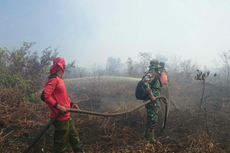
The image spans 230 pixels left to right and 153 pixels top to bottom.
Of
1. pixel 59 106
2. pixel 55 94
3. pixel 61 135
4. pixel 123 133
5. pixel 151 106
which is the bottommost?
pixel 123 133

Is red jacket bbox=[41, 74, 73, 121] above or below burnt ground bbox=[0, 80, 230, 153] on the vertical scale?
above

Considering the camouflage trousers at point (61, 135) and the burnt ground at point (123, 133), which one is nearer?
the camouflage trousers at point (61, 135)

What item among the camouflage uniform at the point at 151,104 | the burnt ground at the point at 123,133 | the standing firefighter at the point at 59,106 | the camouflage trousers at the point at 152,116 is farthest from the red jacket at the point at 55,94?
the camouflage trousers at the point at 152,116

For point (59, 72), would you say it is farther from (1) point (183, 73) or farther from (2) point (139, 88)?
(1) point (183, 73)

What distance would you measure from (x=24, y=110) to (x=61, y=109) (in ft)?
9.95

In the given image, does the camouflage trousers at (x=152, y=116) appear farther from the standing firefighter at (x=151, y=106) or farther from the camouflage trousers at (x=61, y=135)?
the camouflage trousers at (x=61, y=135)

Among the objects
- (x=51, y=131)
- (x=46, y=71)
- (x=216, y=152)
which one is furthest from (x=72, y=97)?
(x=216, y=152)

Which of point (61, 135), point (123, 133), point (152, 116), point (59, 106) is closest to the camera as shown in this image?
point (59, 106)

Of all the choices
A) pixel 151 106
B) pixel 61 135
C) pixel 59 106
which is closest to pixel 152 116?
pixel 151 106

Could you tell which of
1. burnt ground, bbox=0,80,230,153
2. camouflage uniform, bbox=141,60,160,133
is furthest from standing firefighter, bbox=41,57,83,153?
camouflage uniform, bbox=141,60,160,133

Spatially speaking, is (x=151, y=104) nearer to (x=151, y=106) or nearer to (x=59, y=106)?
(x=151, y=106)

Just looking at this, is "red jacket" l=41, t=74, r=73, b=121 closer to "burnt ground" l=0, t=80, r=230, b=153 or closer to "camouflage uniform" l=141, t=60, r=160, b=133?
"burnt ground" l=0, t=80, r=230, b=153

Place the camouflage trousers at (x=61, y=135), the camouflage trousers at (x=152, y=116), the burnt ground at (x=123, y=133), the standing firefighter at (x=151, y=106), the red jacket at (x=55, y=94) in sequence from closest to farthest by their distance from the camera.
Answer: the red jacket at (x=55, y=94)
the camouflage trousers at (x=61, y=135)
the burnt ground at (x=123, y=133)
the standing firefighter at (x=151, y=106)
the camouflage trousers at (x=152, y=116)

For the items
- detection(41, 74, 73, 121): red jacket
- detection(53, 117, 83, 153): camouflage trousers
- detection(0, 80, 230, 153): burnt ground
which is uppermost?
detection(41, 74, 73, 121): red jacket
